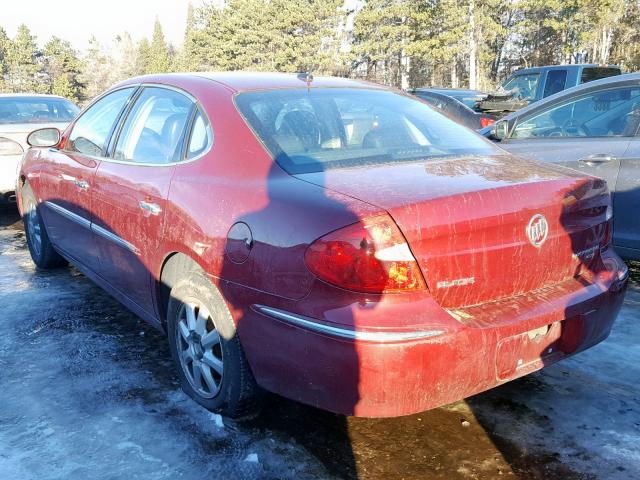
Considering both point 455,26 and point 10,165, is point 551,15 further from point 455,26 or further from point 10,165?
point 10,165

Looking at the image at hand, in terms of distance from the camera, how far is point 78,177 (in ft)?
13.1

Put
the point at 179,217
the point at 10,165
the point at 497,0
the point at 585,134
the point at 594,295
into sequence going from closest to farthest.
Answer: the point at 594,295, the point at 179,217, the point at 585,134, the point at 10,165, the point at 497,0

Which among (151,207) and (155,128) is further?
(155,128)

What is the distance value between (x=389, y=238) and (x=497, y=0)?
42789mm

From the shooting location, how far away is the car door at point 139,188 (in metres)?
3.12

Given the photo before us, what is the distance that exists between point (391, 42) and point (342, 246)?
44.6m

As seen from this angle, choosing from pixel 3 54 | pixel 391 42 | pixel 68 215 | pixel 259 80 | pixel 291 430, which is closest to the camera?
pixel 291 430

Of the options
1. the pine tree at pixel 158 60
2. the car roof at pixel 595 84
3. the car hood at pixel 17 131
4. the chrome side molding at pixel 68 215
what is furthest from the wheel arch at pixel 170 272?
the pine tree at pixel 158 60

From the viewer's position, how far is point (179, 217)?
2854 mm

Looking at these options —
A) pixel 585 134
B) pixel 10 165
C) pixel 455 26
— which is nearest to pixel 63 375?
pixel 585 134

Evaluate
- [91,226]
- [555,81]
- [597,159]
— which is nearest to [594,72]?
[555,81]

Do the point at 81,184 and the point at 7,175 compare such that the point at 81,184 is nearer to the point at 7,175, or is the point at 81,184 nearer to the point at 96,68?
the point at 7,175

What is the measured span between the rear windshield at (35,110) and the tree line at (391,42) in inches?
1372

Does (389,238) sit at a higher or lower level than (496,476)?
higher
